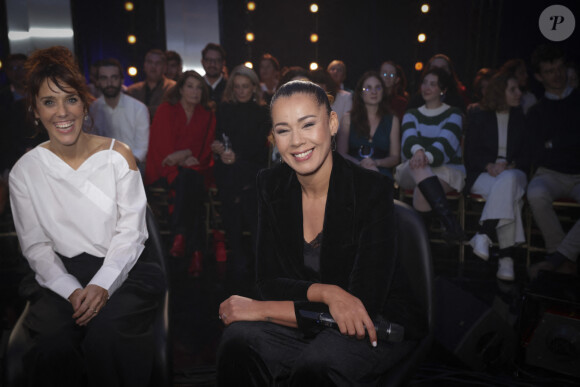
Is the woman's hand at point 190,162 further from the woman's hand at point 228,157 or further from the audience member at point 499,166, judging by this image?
the audience member at point 499,166

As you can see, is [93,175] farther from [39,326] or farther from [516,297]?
[516,297]

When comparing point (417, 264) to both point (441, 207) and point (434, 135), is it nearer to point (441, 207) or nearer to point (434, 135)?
point (441, 207)

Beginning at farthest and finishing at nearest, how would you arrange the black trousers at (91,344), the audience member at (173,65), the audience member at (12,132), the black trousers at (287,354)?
the audience member at (173,65), the audience member at (12,132), the black trousers at (91,344), the black trousers at (287,354)

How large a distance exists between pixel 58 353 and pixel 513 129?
3.89m

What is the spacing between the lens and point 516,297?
3.45 metres

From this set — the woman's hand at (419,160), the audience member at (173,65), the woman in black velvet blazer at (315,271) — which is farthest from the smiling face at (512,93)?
the audience member at (173,65)

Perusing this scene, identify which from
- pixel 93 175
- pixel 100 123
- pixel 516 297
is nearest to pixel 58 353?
pixel 93 175

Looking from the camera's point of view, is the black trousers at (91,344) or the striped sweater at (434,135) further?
the striped sweater at (434,135)

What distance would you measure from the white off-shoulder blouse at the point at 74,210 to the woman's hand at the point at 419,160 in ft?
9.11

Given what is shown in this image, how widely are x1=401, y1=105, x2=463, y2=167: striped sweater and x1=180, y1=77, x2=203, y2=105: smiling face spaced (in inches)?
79.2

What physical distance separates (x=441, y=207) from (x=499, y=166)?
0.62 m

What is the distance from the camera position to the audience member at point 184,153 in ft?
14.5

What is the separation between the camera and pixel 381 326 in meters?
1.49

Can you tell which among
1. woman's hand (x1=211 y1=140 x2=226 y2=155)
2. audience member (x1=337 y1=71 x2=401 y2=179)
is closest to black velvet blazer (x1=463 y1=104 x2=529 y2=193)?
audience member (x1=337 y1=71 x2=401 y2=179)
